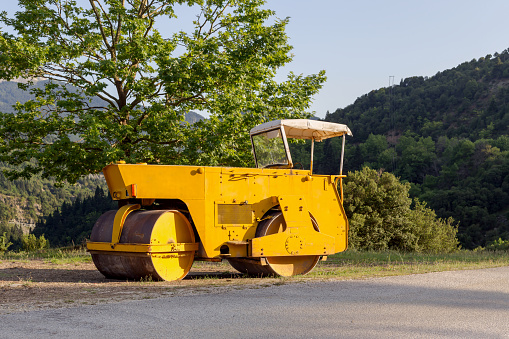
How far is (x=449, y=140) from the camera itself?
11438 cm

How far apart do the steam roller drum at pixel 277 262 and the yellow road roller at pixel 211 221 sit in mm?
19

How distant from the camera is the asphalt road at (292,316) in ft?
17.9

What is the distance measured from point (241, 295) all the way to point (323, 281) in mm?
2125

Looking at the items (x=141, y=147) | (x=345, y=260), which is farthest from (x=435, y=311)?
(x=141, y=147)

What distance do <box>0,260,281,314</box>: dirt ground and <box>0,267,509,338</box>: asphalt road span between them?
483 mm

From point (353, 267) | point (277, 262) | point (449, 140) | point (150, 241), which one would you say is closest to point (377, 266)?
point (353, 267)

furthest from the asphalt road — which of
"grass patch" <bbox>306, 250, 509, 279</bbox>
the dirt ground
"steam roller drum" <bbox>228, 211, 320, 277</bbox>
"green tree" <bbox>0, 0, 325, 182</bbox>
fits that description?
"green tree" <bbox>0, 0, 325, 182</bbox>

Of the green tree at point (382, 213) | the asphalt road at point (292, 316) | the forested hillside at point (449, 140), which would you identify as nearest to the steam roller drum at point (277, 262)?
the asphalt road at point (292, 316)

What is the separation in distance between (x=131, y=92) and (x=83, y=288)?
11856mm

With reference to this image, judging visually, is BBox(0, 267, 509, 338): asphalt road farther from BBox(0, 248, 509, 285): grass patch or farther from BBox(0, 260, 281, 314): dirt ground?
BBox(0, 248, 509, 285): grass patch

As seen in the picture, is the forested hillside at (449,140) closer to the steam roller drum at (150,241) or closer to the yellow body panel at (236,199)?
the yellow body panel at (236,199)

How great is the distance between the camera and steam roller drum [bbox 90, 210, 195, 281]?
966cm

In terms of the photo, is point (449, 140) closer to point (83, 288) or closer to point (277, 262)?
point (277, 262)

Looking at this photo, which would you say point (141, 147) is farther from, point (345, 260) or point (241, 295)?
point (241, 295)
